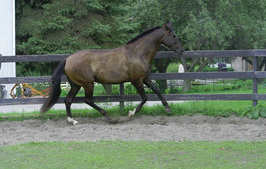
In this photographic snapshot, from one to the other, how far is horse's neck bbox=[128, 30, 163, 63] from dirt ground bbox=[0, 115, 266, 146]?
53.5 inches

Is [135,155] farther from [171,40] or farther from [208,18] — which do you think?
[208,18]

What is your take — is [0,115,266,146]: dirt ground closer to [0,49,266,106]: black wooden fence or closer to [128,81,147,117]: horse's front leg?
[128,81,147,117]: horse's front leg

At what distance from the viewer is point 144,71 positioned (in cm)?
888

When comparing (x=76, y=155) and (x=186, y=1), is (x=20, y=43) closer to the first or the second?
(x=186, y=1)

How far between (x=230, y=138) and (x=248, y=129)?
96cm

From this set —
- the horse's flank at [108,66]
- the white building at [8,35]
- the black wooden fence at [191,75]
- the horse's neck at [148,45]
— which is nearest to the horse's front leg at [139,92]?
the horse's flank at [108,66]

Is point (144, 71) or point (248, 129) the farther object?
point (144, 71)

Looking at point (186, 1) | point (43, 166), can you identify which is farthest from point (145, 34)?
point (186, 1)

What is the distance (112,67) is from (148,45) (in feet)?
3.09

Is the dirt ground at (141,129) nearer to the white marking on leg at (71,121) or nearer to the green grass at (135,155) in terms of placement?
the white marking on leg at (71,121)

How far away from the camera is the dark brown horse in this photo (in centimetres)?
882

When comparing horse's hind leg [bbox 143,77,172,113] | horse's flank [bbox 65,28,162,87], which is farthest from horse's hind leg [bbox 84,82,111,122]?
horse's hind leg [bbox 143,77,172,113]

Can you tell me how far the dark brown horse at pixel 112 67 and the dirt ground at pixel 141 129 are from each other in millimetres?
344

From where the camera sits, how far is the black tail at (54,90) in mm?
8953
